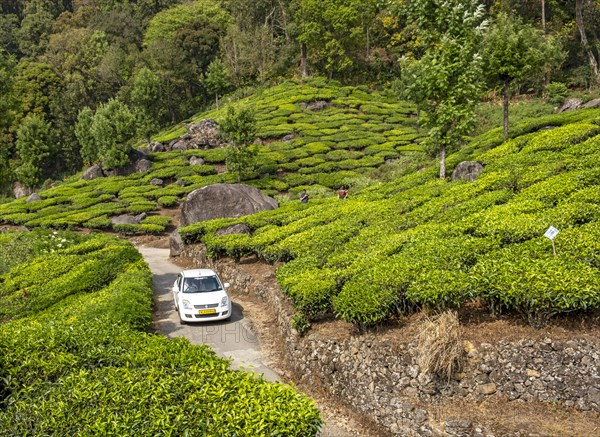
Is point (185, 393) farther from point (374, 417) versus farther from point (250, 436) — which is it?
point (374, 417)

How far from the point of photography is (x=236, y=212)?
2923 centimetres

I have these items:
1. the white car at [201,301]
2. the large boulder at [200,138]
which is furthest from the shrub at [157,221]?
the white car at [201,301]

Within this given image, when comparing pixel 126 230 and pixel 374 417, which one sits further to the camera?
pixel 126 230

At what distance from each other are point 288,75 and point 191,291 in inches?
2507

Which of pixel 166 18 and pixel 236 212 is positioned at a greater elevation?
pixel 166 18

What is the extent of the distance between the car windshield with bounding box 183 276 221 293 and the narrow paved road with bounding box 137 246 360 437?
1210mm

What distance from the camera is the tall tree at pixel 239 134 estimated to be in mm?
39031

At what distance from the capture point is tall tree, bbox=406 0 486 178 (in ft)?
62.7

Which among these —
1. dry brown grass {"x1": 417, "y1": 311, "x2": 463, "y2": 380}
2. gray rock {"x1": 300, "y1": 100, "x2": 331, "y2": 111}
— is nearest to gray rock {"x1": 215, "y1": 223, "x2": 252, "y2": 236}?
dry brown grass {"x1": 417, "y1": 311, "x2": 463, "y2": 380}

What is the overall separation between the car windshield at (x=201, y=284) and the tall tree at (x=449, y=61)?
12.2 metres

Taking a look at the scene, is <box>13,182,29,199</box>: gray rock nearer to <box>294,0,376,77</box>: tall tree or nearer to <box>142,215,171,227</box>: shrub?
<box>142,215,171,227</box>: shrub

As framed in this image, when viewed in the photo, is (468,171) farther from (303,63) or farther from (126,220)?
(303,63)

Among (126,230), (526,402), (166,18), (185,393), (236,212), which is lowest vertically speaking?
(126,230)

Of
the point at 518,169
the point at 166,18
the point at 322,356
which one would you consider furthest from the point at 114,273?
the point at 166,18
